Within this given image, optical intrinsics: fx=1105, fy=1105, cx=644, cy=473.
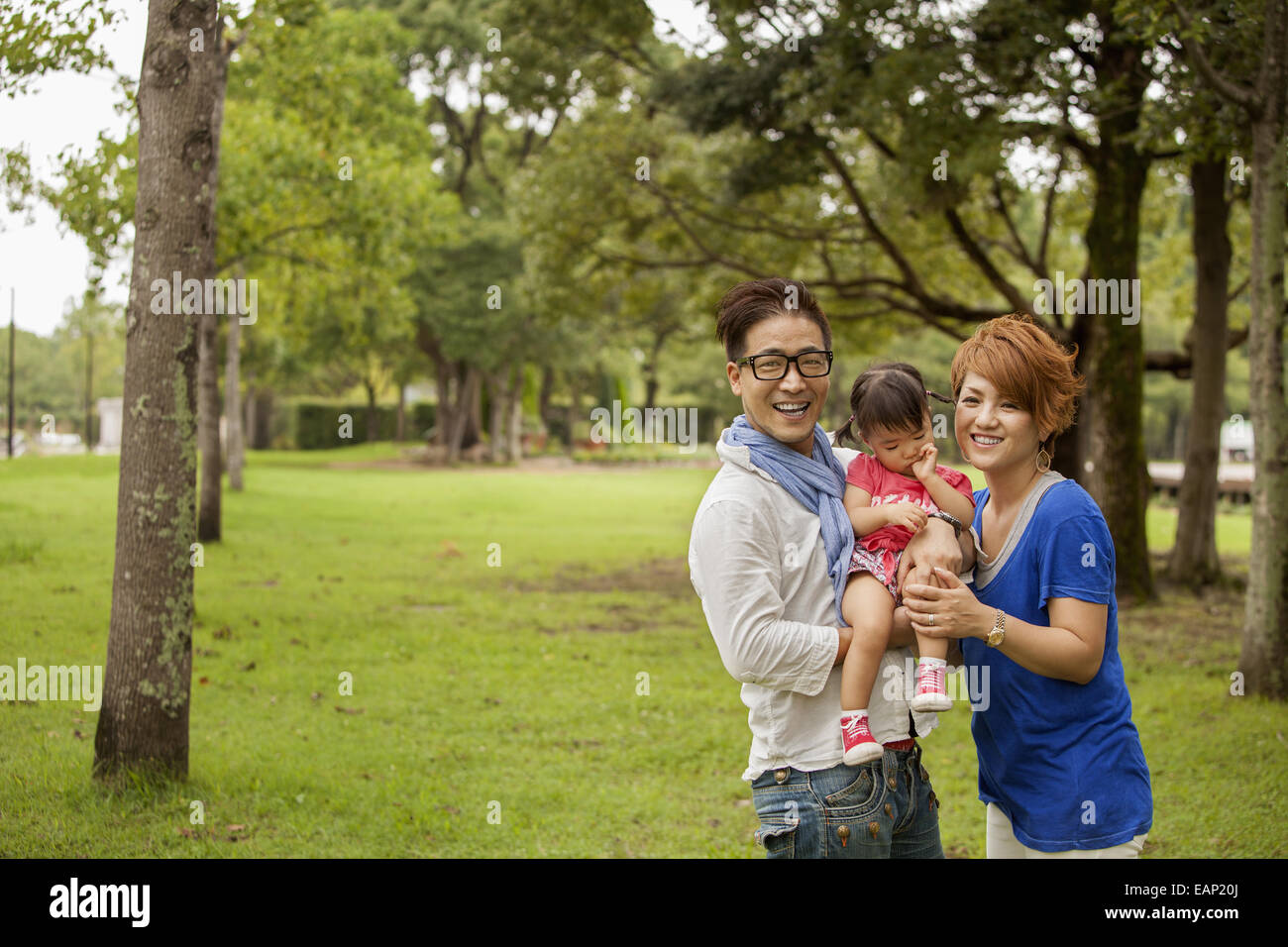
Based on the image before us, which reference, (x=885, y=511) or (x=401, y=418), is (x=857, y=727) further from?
(x=401, y=418)

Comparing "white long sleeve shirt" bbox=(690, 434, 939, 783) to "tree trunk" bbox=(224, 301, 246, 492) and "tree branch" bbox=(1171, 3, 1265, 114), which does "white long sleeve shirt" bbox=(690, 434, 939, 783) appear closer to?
"tree branch" bbox=(1171, 3, 1265, 114)

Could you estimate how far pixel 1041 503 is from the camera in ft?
8.39

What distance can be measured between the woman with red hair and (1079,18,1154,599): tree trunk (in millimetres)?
10183

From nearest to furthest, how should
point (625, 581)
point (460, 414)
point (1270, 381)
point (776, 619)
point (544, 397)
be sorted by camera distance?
1. point (776, 619)
2. point (1270, 381)
3. point (625, 581)
4. point (460, 414)
5. point (544, 397)

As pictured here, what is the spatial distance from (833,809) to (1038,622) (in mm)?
638

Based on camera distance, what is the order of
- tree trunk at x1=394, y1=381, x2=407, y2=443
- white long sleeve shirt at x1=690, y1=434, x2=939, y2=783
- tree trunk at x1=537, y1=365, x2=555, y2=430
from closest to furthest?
white long sleeve shirt at x1=690, y1=434, x2=939, y2=783 < tree trunk at x1=394, y1=381, x2=407, y2=443 < tree trunk at x1=537, y1=365, x2=555, y2=430

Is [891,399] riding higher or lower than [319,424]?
lower

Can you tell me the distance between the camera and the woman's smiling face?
8.43ft

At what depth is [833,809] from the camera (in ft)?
8.07

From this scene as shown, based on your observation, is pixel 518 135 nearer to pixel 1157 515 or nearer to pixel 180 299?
pixel 1157 515

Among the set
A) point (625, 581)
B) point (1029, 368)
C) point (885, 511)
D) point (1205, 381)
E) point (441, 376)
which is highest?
point (441, 376)

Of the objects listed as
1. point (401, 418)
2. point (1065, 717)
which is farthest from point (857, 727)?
point (401, 418)

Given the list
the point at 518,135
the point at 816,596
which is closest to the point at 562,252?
the point at 816,596

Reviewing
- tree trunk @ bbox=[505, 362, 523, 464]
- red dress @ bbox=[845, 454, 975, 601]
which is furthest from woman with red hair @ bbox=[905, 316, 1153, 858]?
tree trunk @ bbox=[505, 362, 523, 464]
